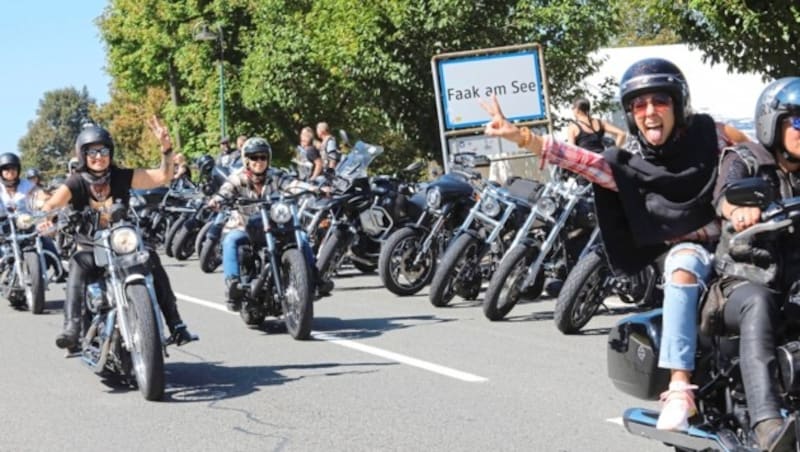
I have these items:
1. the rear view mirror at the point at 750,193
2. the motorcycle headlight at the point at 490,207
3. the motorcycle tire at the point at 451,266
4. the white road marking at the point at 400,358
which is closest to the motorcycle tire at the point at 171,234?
the motorcycle tire at the point at 451,266

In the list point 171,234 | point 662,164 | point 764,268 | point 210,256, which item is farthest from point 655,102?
point 171,234

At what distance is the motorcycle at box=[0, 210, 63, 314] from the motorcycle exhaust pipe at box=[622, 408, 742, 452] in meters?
9.30

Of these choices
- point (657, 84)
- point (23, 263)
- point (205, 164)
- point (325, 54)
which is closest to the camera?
point (657, 84)

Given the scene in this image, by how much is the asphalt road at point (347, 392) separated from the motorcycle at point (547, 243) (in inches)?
10.8

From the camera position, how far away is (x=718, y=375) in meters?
4.93

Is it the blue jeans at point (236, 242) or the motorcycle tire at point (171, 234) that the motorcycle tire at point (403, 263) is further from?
the motorcycle tire at point (171, 234)

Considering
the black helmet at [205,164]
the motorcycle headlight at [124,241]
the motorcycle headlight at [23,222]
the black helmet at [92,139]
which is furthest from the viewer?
the black helmet at [205,164]

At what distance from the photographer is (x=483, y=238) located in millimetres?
11672

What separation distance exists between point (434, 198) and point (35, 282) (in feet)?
13.9

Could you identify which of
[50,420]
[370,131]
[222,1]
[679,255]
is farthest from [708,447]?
[222,1]

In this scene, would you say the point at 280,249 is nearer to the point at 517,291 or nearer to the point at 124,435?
the point at 517,291

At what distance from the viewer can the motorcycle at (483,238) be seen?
38.0 ft

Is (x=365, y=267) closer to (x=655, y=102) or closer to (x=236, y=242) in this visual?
(x=236, y=242)

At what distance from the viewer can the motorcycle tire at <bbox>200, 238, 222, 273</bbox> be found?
54.8ft
